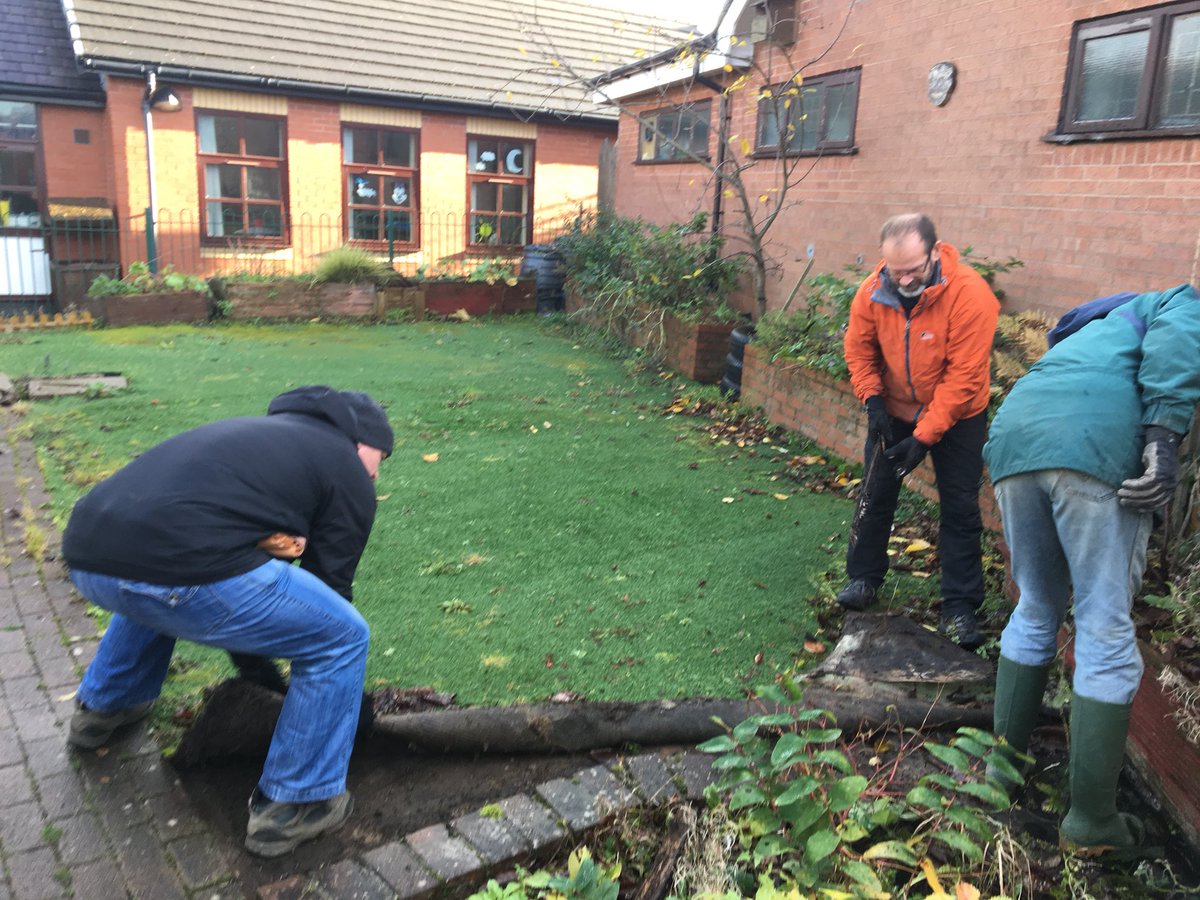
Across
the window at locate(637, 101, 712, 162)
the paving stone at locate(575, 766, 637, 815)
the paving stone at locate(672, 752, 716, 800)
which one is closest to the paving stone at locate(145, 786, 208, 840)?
the paving stone at locate(575, 766, 637, 815)

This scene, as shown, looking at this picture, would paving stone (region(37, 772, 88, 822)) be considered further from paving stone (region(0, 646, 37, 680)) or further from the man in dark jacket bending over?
paving stone (region(0, 646, 37, 680))

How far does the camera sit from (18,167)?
1416 centimetres

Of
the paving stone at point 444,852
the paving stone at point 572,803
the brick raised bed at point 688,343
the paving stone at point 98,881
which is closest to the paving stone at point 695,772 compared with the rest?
the paving stone at point 572,803

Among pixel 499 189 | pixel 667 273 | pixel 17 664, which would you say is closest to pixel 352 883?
pixel 17 664

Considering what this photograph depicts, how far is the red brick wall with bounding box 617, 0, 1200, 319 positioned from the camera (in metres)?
6.02

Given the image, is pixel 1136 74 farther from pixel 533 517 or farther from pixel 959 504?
pixel 533 517

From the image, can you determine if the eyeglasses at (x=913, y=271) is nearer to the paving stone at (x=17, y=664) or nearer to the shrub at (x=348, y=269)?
the paving stone at (x=17, y=664)

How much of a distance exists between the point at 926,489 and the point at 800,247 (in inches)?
174

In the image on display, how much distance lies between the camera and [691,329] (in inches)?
365

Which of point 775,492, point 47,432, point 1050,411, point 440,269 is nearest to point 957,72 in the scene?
point 775,492

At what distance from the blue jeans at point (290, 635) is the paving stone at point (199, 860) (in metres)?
0.20

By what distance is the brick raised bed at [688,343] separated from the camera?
920cm

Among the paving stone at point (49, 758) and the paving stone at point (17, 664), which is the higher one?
the paving stone at point (17, 664)

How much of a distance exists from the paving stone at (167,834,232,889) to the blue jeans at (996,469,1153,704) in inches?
96.7
